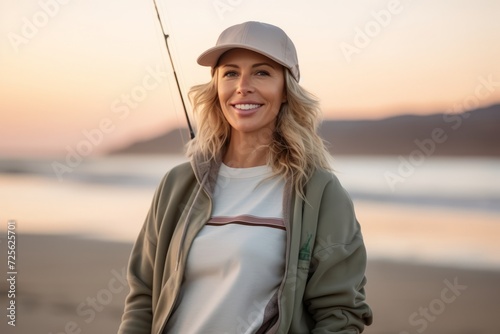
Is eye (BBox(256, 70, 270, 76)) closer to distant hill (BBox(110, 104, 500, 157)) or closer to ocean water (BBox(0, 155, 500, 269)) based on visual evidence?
ocean water (BBox(0, 155, 500, 269))

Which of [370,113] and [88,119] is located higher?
[88,119]

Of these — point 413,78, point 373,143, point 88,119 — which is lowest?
point 373,143

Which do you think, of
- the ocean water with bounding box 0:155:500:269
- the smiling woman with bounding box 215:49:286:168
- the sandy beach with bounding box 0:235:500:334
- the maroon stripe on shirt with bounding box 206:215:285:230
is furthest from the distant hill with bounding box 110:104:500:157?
the maroon stripe on shirt with bounding box 206:215:285:230

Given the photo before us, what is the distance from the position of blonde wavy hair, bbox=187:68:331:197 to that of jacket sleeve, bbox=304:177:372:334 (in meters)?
0.11

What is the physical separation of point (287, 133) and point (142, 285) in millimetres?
595

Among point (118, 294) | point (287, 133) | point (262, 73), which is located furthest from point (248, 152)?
point (118, 294)

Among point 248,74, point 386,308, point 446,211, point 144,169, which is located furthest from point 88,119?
point 248,74

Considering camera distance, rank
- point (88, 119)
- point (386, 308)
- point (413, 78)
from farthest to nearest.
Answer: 1. point (413, 78)
2. point (88, 119)
3. point (386, 308)

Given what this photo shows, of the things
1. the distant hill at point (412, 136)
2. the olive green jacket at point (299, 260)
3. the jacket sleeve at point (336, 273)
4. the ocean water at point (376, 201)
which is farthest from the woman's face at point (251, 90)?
the distant hill at point (412, 136)

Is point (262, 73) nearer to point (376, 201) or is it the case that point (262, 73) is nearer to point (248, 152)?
point (248, 152)

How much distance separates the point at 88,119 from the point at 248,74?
5.67m

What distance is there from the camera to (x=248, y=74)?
8.77 ft

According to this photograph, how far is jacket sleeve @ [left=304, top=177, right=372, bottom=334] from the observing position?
2.52m

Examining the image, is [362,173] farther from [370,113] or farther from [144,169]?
[144,169]
